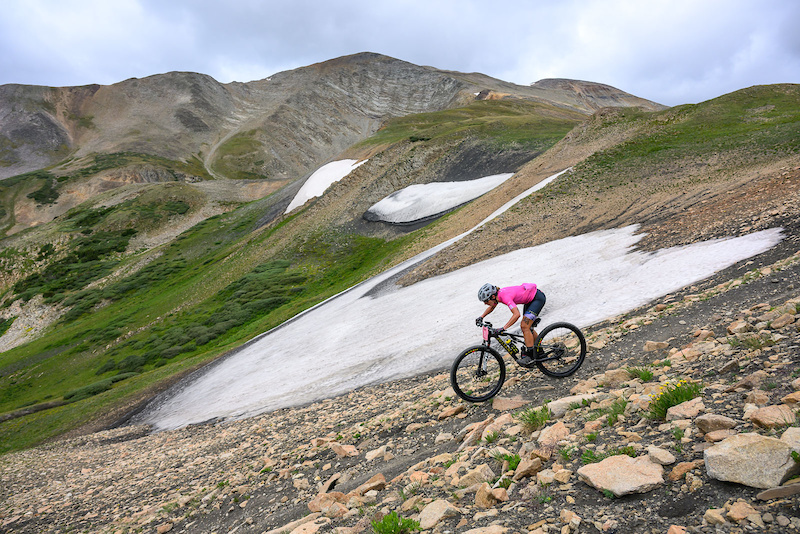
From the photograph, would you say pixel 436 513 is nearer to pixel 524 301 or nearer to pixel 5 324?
pixel 524 301

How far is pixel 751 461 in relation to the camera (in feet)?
13.5

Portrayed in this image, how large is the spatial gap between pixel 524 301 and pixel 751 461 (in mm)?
6457

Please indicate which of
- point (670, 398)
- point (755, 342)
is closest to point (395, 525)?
point (670, 398)

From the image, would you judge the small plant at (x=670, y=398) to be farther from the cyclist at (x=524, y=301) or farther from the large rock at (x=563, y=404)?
the cyclist at (x=524, y=301)

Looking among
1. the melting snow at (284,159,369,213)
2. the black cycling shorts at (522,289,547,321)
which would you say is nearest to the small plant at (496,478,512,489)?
the black cycling shorts at (522,289,547,321)

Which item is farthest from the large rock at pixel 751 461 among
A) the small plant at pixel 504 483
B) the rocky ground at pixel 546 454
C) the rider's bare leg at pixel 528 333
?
the rider's bare leg at pixel 528 333

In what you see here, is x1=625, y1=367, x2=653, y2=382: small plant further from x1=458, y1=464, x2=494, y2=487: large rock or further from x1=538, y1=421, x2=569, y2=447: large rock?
x1=458, y1=464, x2=494, y2=487: large rock

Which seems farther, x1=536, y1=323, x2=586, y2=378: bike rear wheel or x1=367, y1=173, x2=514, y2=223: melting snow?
x1=367, y1=173, x2=514, y2=223: melting snow

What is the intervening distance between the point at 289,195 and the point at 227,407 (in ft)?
222

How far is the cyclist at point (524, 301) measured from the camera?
1024cm

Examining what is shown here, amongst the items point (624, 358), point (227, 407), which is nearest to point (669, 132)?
point (624, 358)

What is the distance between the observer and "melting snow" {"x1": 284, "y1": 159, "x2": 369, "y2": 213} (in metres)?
74.5

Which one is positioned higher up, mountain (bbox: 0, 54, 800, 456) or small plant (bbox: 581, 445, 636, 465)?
mountain (bbox: 0, 54, 800, 456)

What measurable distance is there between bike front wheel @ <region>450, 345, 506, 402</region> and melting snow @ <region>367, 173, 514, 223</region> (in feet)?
139
